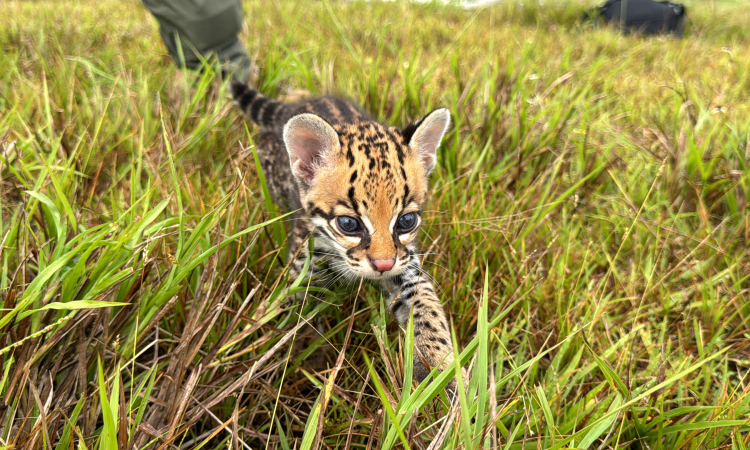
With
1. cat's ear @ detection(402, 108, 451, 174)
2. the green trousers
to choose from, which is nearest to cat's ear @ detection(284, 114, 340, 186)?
cat's ear @ detection(402, 108, 451, 174)

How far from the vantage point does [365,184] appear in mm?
2432

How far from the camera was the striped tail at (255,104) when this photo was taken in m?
3.88

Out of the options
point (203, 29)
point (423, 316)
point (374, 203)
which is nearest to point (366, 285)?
point (423, 316)

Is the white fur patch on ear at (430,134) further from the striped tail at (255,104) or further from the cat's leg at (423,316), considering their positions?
the striped tail at (255,104)

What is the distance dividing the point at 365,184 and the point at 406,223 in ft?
1.09

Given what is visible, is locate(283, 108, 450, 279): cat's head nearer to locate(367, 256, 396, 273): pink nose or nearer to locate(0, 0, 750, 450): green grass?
locate(367, 256, 396, 273): pink nose

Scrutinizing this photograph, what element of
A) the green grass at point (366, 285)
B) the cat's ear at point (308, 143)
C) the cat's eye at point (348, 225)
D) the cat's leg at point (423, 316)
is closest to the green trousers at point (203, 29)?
the green grass at point (366, 285)

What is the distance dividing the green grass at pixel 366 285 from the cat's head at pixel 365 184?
0.27m

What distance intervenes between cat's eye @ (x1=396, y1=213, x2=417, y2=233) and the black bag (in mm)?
8827

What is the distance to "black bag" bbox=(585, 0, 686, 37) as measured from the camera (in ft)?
30.6

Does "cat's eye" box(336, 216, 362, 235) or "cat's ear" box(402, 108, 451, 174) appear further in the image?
"cat's ear" box(402, 108, 451, 174)

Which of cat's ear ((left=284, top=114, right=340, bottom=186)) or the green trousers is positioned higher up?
the green trousers

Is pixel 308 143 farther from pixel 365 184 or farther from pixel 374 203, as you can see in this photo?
pixel 374 203

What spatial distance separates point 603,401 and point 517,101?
287 cm
